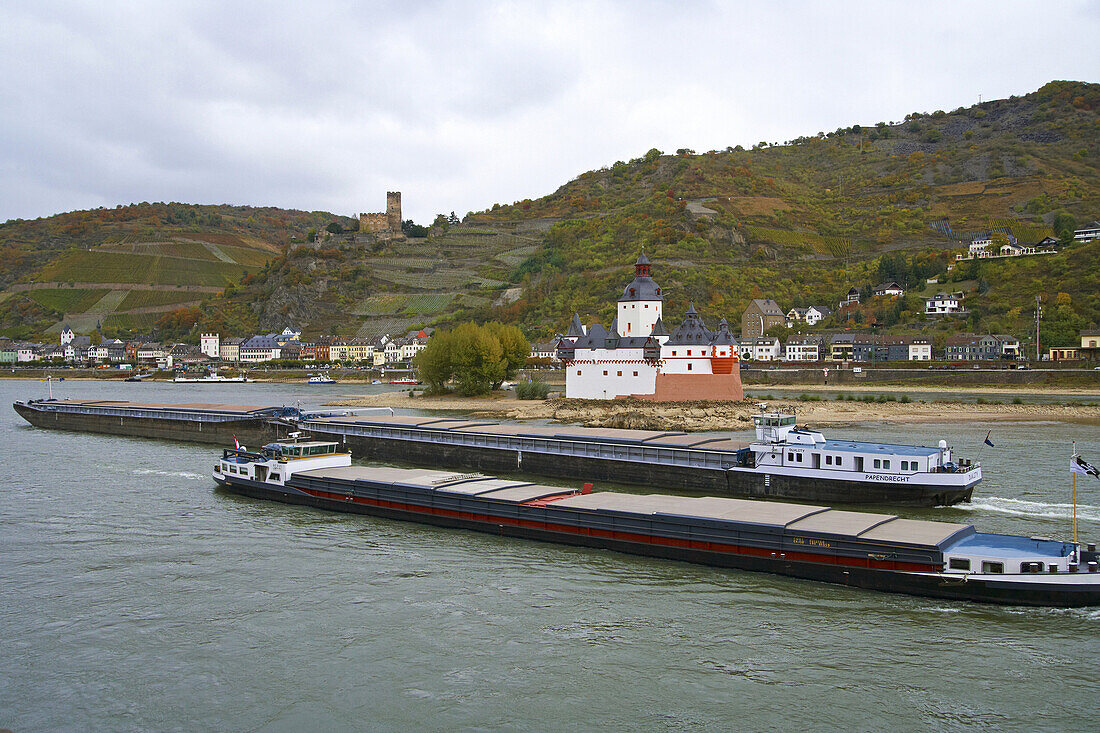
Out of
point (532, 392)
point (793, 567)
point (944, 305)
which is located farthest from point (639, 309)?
point (944, 305)

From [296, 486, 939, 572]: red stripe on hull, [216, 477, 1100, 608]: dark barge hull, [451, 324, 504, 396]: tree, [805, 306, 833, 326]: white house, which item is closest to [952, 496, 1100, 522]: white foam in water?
[216, 477, 1100, 608]: dark barge hull

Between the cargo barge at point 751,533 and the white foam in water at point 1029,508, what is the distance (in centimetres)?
717

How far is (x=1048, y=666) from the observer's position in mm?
16141

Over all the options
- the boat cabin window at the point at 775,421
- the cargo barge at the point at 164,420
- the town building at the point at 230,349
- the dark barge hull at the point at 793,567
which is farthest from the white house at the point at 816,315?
the town building at the point at 230,349

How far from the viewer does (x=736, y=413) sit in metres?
58.9

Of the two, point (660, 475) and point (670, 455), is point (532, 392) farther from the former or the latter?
point (660, 475)

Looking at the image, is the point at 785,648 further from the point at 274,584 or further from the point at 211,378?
the point at 211,378

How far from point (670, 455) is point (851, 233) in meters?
141

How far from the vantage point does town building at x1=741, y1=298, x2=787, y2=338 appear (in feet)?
403

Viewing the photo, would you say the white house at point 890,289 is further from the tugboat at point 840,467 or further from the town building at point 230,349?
the town building at point 230,349

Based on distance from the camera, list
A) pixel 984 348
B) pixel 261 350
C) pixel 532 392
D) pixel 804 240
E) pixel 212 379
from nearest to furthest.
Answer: pixel 532 392, pixel 984 348, pixel 212 379, pixel 804 240, pixel 261 350

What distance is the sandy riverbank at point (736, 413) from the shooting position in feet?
182

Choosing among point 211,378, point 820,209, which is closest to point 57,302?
point 211,378

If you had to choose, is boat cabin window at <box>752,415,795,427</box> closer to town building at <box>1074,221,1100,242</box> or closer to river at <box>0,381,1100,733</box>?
river at <box>0,381,1100,733</box>
